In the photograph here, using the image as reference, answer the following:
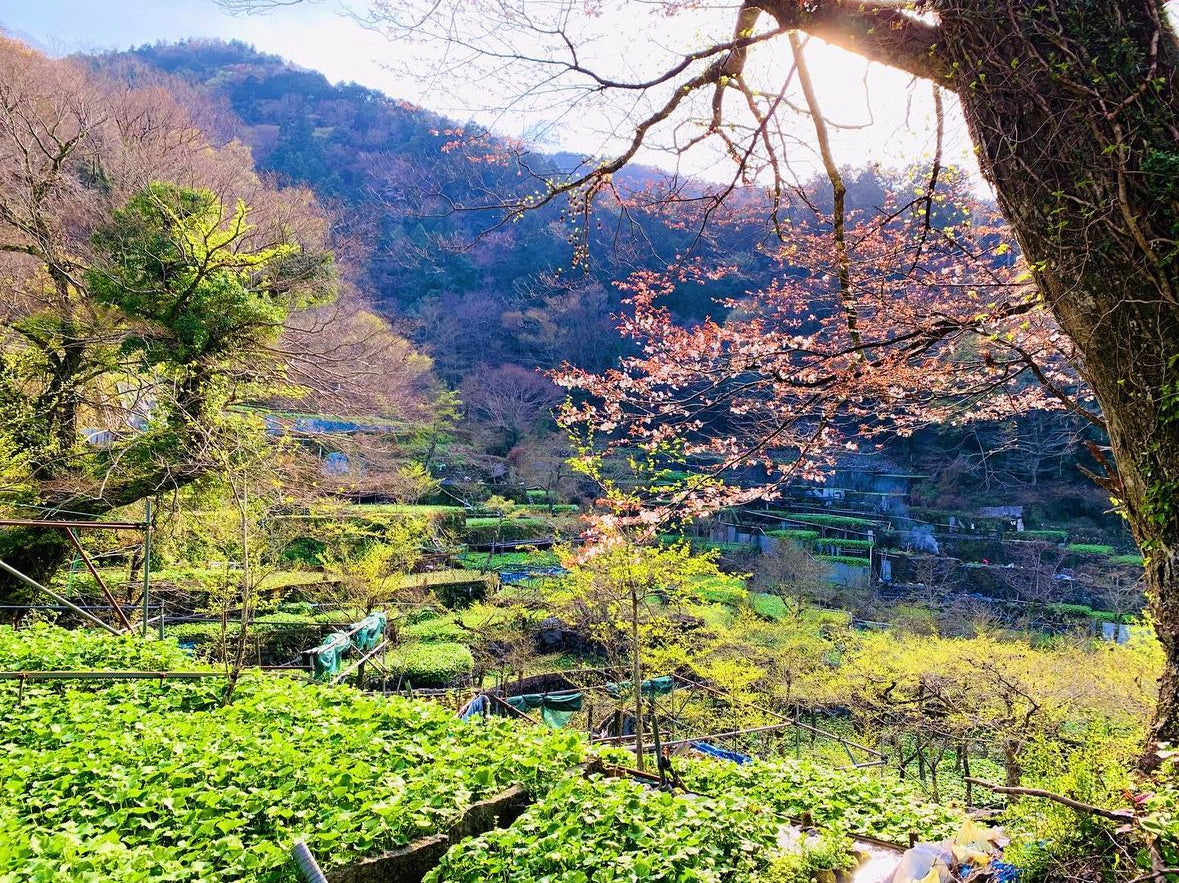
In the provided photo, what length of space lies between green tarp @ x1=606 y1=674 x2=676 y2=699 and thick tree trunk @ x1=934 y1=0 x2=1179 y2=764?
9.17 metres

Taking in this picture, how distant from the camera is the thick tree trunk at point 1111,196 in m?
2.27

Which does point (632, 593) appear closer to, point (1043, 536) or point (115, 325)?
point (115, 325)

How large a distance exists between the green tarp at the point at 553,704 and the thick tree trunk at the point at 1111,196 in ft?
39.4

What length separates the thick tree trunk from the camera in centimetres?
227

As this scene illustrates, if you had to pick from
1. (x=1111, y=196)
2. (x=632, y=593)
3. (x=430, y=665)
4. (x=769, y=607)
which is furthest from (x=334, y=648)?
(x=769, y=607)

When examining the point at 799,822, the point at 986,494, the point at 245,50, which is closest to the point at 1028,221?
the point at 799,822

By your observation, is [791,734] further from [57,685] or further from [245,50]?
[245,50]

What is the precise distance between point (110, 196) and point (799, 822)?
15138mm

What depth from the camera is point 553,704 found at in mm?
13680

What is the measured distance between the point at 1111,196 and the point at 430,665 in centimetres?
1440

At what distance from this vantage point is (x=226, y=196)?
15.2m

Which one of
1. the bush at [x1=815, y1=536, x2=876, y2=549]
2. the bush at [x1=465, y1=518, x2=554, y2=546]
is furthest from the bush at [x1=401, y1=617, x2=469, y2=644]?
the bush at [x1=815, y1=536, x2=876, y2=549]

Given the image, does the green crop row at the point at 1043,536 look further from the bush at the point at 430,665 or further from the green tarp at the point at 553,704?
the bush at the point at 430,665

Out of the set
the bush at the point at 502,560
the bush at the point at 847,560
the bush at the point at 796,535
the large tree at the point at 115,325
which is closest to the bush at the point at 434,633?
the bush at the point at 502,560
